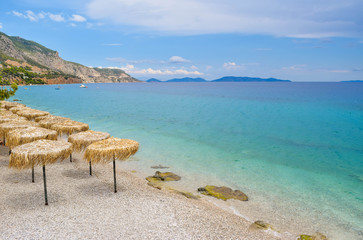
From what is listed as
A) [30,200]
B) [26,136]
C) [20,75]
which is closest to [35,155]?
[30,200]

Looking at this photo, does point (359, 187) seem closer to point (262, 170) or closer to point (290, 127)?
point (262, 170)

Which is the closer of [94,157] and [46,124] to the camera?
[94,157]

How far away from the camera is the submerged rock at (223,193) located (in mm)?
10664

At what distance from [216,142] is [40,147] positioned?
52.8ft

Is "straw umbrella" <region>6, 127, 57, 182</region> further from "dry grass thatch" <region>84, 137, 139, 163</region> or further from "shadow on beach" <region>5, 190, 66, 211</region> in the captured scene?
"dry grass thatch" <region>84, 137, 139, 163</region>

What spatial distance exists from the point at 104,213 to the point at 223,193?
543 cm

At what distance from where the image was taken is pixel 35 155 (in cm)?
803

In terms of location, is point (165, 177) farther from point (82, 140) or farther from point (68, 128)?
point (68, 128)

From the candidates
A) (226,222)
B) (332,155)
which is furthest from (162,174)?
(332,155)

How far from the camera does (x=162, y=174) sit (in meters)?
13.1

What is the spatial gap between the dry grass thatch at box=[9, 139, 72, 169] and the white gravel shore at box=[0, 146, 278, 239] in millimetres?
1612

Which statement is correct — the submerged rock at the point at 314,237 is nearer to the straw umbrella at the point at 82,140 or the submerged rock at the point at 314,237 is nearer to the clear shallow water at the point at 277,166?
the clear shallow water at the point at 277,166

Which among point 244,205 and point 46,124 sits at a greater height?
point 46,124

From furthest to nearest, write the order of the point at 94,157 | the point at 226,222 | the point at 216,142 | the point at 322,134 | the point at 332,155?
the point at 322,134 < the point at 216,142 < the point at 332,155 < the point at 94,157 < the point at 226,222
